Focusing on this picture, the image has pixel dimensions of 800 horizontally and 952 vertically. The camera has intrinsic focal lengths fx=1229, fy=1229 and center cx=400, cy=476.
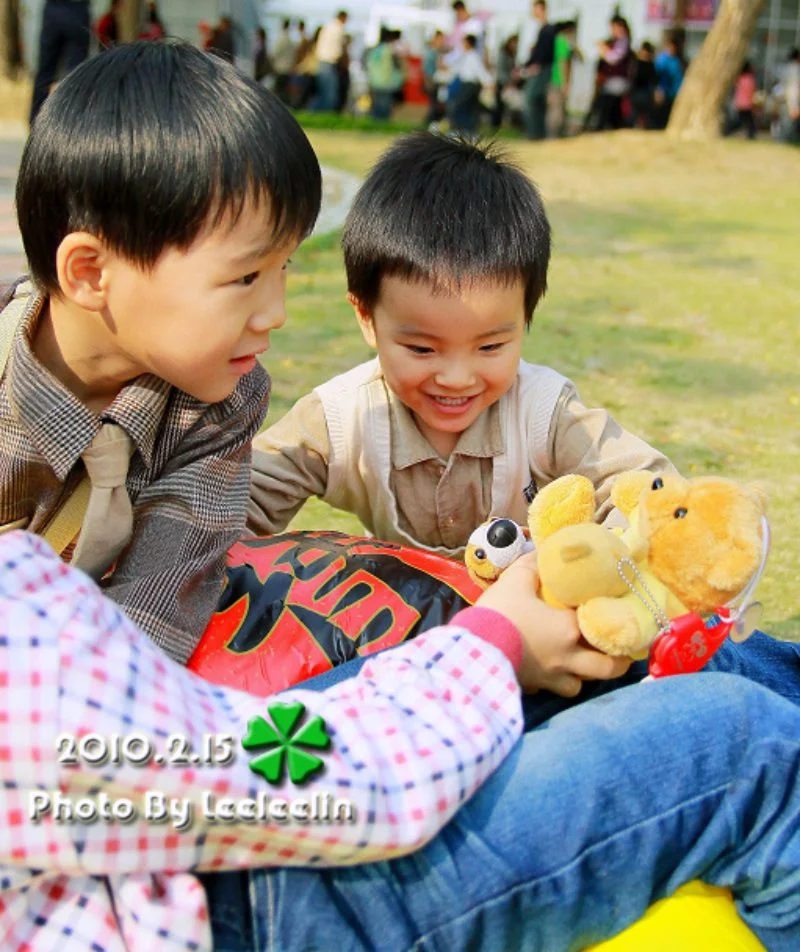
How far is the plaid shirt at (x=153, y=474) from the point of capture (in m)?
2.01

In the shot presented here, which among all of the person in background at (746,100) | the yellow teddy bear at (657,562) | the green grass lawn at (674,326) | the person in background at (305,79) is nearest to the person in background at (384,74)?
the person in background at (305,79)

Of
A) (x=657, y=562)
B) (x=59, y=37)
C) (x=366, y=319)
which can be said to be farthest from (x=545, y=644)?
(x=59, y=37)

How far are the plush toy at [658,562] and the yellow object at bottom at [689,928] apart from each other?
1.14 ft

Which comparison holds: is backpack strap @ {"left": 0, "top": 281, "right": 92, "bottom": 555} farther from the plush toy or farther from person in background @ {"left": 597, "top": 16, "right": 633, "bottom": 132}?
person in background @ {"left": 597, "top": 16, "right": 633, "bottom": 132}

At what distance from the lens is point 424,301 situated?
2.55 m

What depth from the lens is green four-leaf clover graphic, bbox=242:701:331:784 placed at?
133cm

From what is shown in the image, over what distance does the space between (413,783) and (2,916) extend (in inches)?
18.3

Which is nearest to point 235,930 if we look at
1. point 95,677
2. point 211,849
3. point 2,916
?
point 211,849

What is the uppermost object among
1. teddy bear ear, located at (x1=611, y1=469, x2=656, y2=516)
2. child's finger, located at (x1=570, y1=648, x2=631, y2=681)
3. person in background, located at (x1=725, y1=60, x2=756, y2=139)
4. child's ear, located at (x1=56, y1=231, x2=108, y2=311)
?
child's ear, located at (x1=56, y1=231, x2=108, y2=311)

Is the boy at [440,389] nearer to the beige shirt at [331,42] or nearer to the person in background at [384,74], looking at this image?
the person in background at [384,74]

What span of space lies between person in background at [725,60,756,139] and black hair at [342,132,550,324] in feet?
53.7

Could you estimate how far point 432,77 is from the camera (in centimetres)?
1917

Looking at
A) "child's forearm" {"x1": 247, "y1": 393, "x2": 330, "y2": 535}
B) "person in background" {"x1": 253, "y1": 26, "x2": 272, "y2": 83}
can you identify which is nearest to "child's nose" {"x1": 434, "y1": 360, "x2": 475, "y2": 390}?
"child's forearm" {"x1": 247, "y1": 393, "x2": 330, "y2": 535}

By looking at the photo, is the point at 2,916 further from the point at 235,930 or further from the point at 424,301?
the point at 424,301
